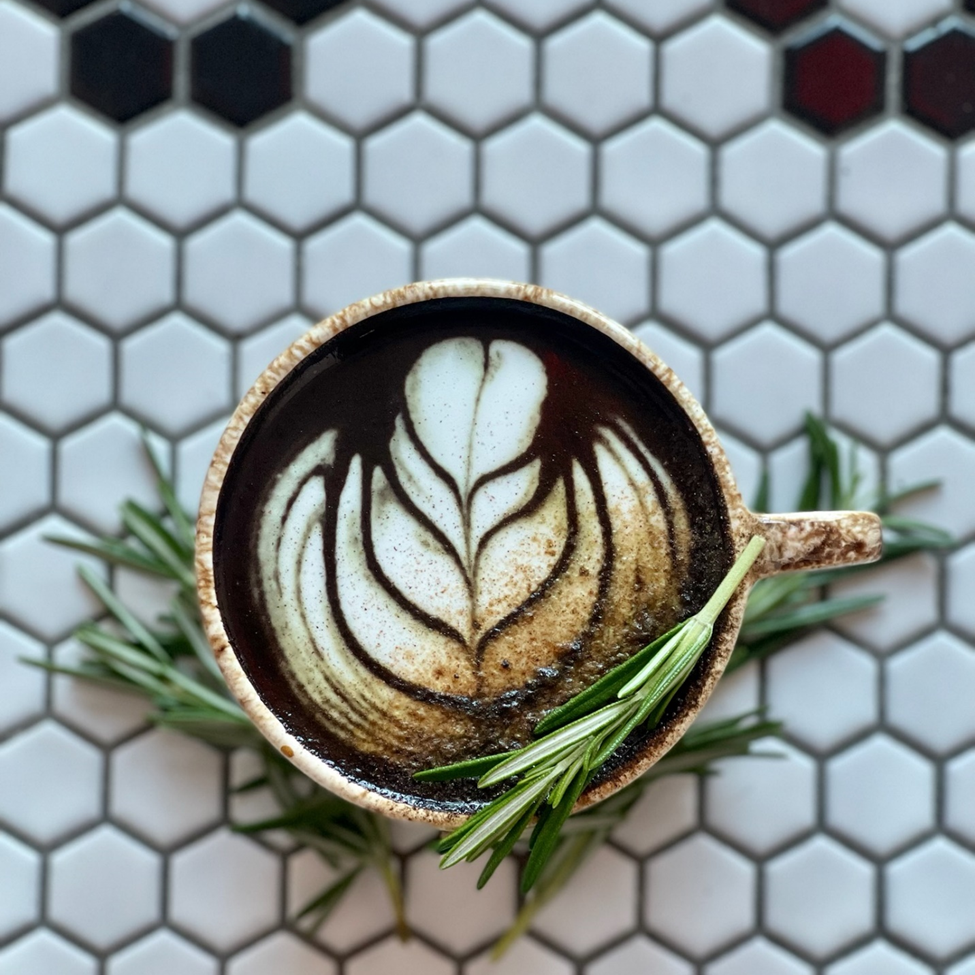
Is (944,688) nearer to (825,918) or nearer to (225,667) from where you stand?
(825,918)

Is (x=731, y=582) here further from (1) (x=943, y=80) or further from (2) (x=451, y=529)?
(1) (x=943, y=80)

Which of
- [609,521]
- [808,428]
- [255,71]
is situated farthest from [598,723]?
[255,71]

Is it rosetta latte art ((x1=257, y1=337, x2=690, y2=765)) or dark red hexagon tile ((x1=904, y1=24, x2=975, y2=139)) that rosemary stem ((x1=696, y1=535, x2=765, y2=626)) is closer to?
rosetta latte art ((x1=257, y1=337, x2=690, y2=765))

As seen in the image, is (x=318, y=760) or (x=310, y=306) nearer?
(x=318, y=760)

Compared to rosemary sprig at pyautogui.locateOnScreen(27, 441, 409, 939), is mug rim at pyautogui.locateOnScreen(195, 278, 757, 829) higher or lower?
higher

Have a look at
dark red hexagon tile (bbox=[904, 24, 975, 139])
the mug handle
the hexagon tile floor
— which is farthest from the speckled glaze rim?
dark red hexagon tile (bbox=[904, 24, 975, 139])

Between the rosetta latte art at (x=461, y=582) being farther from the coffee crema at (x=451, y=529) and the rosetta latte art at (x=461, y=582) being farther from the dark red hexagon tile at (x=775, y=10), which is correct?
the dark red hexagon tile at (x=775, y=10)

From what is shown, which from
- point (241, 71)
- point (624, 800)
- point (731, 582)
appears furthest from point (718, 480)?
point (241, 71)
